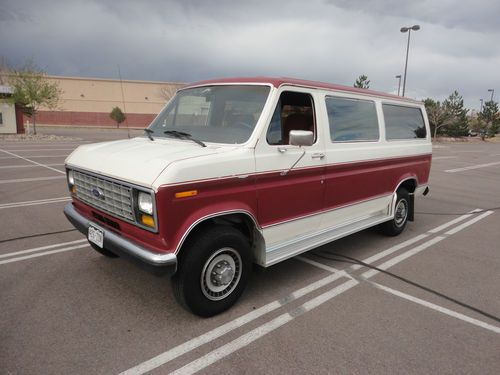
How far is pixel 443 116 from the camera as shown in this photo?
149 ft

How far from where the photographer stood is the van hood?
294cm

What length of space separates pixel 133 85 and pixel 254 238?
198 ft

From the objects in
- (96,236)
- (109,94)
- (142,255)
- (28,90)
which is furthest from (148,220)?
(109,94)

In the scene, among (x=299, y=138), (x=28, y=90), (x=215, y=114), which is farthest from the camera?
(x=28, y=90)

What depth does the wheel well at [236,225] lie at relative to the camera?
3207 mm

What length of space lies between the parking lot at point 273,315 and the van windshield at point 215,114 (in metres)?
1.70

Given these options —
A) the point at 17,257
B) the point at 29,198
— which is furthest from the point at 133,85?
the point at 17,257

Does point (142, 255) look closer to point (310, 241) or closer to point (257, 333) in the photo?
point (257, 333)

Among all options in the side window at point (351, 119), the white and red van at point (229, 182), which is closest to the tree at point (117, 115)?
the white and red van at point (229, 182)

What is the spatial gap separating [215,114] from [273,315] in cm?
219

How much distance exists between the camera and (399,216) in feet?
19.6

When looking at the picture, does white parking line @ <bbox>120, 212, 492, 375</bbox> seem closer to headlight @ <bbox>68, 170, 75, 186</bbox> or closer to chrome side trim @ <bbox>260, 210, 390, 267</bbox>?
chrome side trim @ <bbox>260, 210, 390, 267</bbox>

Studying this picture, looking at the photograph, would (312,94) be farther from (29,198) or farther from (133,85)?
(133,85)

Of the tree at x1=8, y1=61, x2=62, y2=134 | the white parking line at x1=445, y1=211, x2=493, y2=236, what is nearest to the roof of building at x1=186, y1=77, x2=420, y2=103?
the white parking line at x1=445, y1=211, x2=493, y2=236
